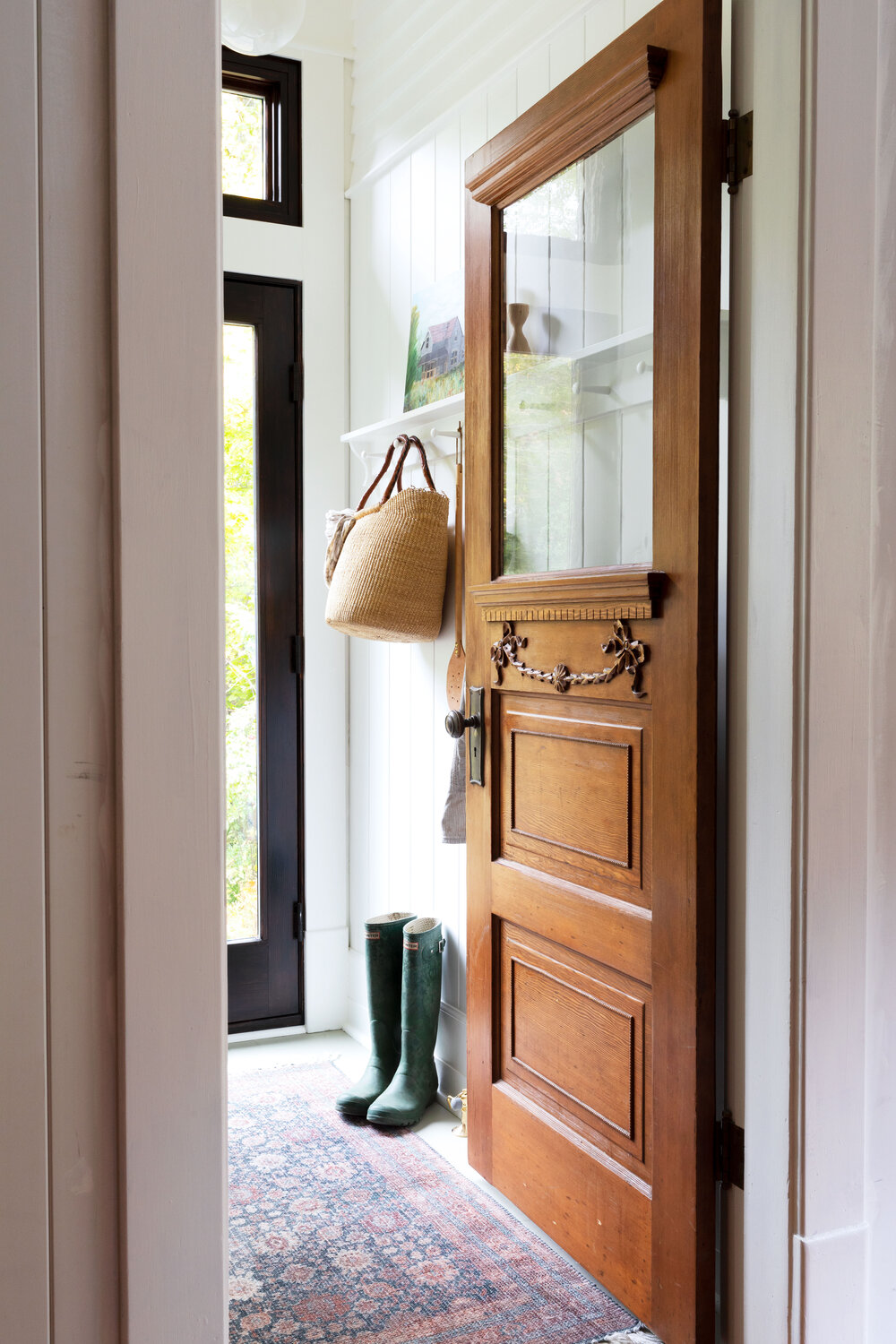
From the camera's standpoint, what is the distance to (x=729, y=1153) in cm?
161

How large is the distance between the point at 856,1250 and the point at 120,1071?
1.08 m

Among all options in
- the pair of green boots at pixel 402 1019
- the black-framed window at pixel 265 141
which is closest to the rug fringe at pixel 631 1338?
the pair of green boots at pixel 402 1019

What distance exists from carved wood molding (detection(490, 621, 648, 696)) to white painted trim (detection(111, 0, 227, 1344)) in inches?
33.5

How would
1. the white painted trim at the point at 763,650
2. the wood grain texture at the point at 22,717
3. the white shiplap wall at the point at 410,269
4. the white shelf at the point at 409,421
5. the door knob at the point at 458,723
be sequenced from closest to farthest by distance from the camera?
1. the wood grain texture at the point at 22,717
2. the white painted trim at the point at 763,650
3. the door knob at the point at 458,723
4. the white shiplap wall at the point at 410,269
5. the white shelf at the point at 409,421

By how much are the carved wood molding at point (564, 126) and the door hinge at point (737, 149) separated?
149 mm

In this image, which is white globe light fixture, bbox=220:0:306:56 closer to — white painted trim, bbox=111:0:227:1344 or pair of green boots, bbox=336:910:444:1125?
white painted trim, bbox=111:0:227:1344

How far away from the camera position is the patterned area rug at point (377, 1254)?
5.99 ft

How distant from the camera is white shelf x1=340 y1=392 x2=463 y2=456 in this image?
259cm

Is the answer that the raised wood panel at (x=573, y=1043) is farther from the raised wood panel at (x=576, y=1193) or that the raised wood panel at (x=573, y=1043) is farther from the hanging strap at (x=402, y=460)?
the hanging strap at (x=402, y=460)

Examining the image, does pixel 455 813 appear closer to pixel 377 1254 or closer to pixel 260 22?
pixel 377 1254

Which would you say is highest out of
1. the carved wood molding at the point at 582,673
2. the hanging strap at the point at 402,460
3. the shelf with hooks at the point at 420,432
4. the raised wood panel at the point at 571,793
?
the shelf with hooks at the point at 420,432

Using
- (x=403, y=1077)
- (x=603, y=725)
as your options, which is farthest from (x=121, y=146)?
(x=403, y=1077)

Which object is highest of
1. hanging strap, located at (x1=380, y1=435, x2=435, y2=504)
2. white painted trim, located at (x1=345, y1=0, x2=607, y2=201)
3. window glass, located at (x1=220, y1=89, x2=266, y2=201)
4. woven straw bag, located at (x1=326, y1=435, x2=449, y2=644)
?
window glass, located at (x1=220, y1=89, x2=266, y2=201)

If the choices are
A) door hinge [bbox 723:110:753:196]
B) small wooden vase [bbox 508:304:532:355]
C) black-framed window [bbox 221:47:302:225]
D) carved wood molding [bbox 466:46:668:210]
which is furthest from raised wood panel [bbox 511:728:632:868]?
black-framed window [bbox 221:47:302:225]
